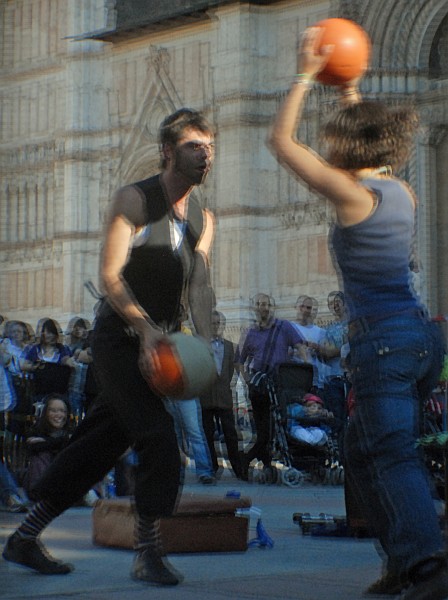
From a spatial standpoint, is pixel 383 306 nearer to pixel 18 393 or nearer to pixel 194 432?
pixel 18 393

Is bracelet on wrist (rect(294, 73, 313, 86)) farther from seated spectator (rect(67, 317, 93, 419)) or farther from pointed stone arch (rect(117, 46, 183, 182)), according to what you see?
pointed stone arch (rect(117, 46, 183, 182))

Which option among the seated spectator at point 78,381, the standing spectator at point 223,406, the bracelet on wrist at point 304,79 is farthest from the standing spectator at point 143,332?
the standing spectator at point 223,406

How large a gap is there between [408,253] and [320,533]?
3197 mm

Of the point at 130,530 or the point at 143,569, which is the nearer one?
the point at 143,569

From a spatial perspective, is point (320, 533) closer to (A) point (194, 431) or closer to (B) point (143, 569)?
(B) point (143, 569)

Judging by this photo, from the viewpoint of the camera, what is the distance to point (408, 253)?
4590 mm

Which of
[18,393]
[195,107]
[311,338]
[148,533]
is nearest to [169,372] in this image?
[148,533]

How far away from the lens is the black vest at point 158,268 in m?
5.45

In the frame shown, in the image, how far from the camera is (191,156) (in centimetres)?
555

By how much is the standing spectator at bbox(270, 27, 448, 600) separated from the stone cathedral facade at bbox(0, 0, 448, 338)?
2096cm

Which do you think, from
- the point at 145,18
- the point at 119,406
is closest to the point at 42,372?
the point at 119,406

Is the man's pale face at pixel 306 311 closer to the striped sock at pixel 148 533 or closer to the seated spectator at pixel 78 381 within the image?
the seated spectator at pixel 78 381

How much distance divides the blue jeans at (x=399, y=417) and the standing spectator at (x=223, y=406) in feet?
29.2

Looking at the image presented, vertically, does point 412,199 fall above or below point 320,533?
above
